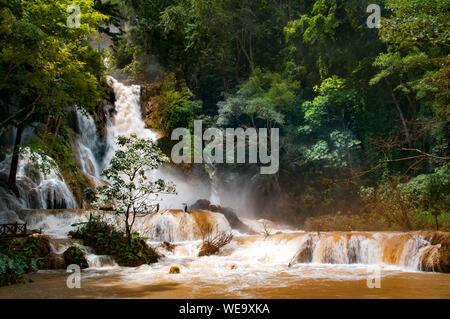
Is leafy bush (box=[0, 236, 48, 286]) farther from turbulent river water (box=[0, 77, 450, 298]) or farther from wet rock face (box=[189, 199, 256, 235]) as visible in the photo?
wet rock face (box=[189, 199, 256, 235])

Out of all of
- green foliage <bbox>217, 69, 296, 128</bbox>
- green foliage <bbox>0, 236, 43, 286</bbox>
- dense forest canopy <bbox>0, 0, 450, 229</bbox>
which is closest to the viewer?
green foliage <bbox>0, 236, 43, 286</bbox>

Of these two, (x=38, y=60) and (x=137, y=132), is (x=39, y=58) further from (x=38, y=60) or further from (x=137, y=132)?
(x=137, y=132)

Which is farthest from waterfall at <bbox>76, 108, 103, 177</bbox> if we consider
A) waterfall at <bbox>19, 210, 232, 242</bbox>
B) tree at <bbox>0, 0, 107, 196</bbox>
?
waterfall at <bbox>19, 210, 232, 242</bbox>

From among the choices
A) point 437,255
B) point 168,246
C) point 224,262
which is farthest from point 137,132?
point 437,255

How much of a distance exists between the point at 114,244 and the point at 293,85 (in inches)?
576

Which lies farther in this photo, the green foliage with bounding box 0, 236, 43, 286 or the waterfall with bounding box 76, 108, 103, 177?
the waterfall with bounding box 76, 108, 103, 177

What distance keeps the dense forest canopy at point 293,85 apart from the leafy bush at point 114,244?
2.84 meters

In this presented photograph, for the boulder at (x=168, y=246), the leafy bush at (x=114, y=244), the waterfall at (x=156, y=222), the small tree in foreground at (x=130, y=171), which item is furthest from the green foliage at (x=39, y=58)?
the boulder at (x=168, y=246)

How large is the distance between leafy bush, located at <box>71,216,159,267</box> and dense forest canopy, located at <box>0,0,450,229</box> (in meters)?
2.84

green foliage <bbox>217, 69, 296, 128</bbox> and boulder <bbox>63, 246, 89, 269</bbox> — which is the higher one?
green foliage <bbox>217, 69, 296, 128</bbox>

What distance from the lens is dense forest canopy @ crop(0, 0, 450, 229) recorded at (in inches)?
465

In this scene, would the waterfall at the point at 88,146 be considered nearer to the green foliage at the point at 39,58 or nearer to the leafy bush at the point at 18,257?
the green foliage at the point at 39,58

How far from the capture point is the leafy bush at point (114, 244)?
944 centimetres
